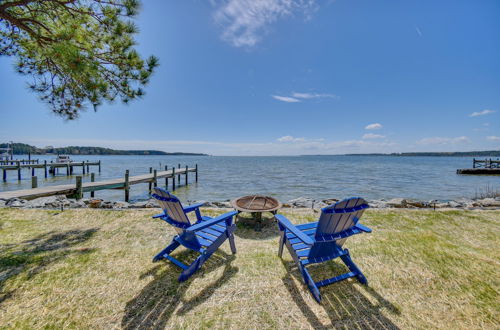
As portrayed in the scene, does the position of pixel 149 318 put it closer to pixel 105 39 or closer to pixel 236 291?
pixel 236 291

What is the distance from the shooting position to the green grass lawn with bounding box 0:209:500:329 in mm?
2244

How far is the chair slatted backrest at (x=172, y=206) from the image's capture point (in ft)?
9.85

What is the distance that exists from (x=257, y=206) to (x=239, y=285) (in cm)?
284

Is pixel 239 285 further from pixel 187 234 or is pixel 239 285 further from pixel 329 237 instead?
pixel 329 237

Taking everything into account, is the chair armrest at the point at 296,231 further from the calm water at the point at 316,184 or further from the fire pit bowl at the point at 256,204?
the calm water at the point at 316,184

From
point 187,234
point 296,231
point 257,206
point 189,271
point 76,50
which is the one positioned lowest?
point 189,271

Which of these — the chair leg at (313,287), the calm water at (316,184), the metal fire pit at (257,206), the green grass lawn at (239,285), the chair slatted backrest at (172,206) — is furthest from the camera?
the calm water at (316,184)

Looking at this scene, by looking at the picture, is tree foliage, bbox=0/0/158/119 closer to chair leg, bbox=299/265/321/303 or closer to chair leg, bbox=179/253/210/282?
chair leg, bbox=179/253/210/282

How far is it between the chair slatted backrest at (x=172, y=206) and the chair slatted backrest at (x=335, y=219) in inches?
75.4

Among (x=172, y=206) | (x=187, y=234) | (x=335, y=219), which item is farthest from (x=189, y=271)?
(x=335, y=219)

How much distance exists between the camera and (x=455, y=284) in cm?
278

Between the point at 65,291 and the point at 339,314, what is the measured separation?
3.48 metres

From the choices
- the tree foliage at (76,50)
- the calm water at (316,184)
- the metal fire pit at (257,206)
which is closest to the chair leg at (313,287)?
the metal fire pit at (257,206)

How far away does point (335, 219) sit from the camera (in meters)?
2.58
